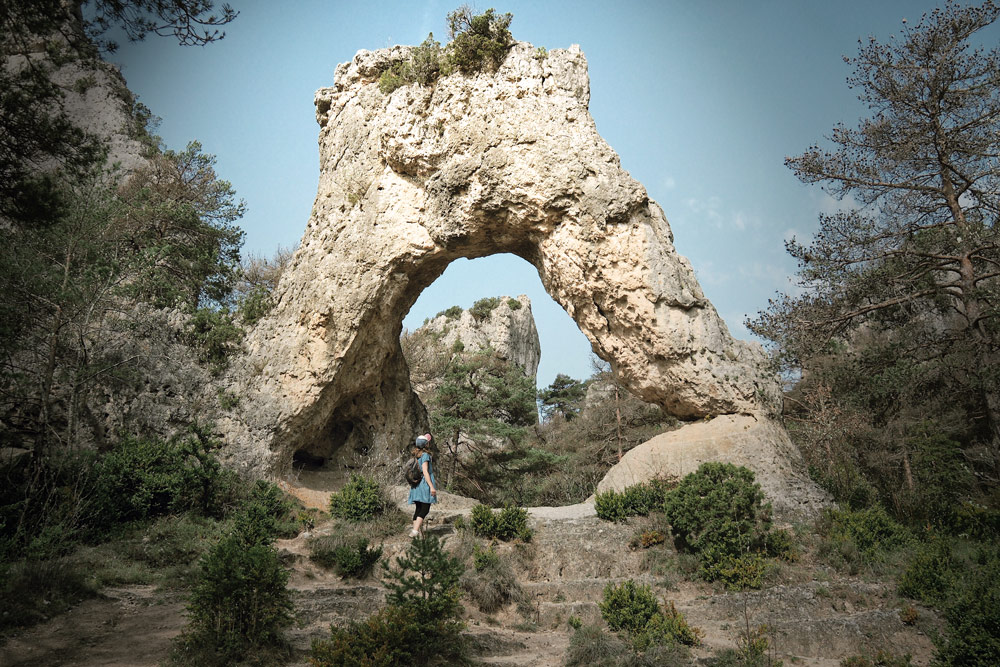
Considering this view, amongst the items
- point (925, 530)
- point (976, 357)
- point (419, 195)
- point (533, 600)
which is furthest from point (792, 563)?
point (419, 195)

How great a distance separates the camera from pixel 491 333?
35531 mm

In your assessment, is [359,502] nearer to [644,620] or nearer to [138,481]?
[138,481]

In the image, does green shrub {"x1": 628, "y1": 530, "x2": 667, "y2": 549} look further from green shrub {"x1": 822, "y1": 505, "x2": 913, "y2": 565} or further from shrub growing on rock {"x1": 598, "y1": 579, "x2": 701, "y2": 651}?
shrub growing on rock {"x1": 598, "y1": 579, "x2": 701, "y2": 651}

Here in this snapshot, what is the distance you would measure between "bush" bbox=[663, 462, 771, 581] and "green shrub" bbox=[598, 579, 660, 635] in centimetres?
231

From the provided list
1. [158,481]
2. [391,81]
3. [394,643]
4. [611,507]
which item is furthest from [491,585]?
[391,81]

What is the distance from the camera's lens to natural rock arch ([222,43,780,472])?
12305 millimetres

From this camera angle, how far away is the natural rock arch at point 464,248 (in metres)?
12.3

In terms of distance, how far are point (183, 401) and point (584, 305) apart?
993 cm

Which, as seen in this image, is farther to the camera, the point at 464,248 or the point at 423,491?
the point at 464,248

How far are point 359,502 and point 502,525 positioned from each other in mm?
3372

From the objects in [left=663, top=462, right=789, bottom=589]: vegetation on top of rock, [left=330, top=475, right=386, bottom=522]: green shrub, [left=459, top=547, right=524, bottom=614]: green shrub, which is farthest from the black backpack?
[left=663, top=462, right=789, bottom=589]: vegetation on top of rock

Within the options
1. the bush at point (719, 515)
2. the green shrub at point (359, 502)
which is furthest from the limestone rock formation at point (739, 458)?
the green shrub at point (359, 502)

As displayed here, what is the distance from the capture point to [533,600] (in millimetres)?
8859

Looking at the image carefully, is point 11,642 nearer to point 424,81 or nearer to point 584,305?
point 584,305
